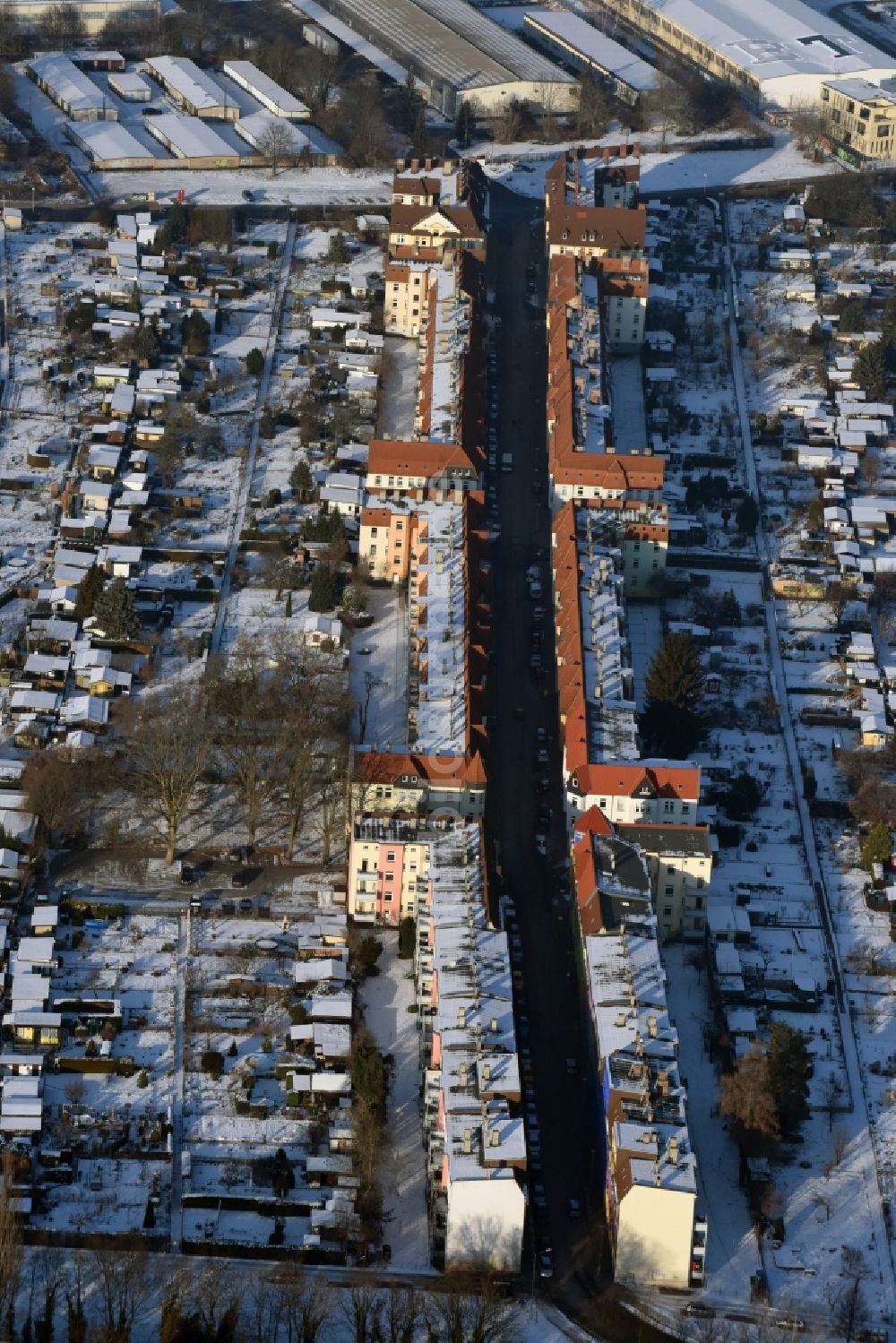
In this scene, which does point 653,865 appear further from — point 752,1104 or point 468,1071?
point 468,1071

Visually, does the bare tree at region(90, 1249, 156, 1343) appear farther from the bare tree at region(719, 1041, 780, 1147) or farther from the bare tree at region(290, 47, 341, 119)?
the bare tree at region(290, 47, 341, 119)

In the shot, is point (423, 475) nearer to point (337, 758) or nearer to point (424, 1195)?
point (337, 758)

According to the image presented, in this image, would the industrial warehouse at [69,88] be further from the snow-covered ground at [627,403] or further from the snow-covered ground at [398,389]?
the snow-covered ground at [627,403]

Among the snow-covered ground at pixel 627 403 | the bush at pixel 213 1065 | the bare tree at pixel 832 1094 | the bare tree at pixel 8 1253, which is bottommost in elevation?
the bare tree at pixel 8 1253

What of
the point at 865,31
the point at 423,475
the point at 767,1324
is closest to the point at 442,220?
the point at 423,475

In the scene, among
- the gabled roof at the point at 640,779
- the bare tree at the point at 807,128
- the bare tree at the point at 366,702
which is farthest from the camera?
the bare tree at the point at 807,128

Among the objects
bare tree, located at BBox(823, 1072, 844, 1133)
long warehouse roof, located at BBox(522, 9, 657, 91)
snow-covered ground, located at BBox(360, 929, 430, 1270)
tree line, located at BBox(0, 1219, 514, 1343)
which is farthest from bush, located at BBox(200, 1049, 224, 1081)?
long warehouse roof, located at BBox(522, 9, 657, 91)

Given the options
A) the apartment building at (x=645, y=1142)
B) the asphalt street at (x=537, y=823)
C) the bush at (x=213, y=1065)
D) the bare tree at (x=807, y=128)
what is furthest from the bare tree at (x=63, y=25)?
the apartment building at (x=645, y=1142)

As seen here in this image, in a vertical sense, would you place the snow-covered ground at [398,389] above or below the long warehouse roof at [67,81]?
below
